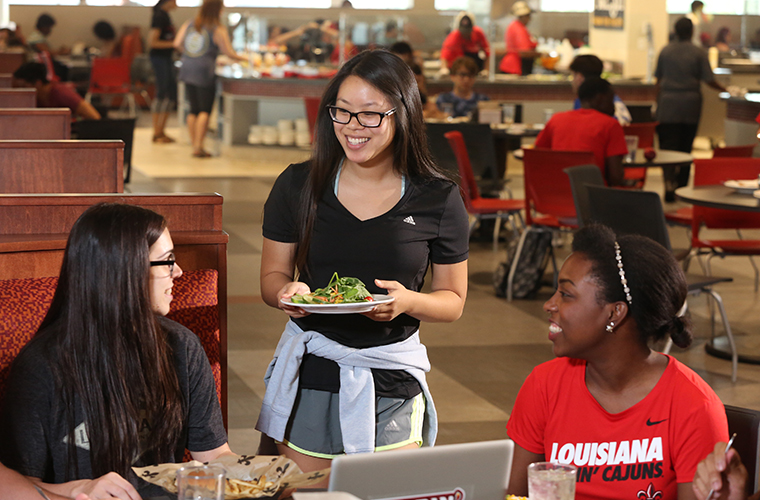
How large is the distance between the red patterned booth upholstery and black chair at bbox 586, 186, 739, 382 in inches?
90.1

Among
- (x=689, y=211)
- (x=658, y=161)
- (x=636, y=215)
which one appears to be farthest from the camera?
(x=658, y=161)

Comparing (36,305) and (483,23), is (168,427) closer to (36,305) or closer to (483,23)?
(36,305)

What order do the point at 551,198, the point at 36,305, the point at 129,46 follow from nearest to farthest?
1. the point at 36,305
2. the point at 551,198
3. the point at 129,46

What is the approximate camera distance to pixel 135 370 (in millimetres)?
1748

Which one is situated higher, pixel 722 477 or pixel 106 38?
pixel 106 38

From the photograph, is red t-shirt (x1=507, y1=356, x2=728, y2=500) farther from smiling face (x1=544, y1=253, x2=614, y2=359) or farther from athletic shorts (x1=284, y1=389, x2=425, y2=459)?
athletic shorts (x1=284, y1=389, x2=425, y2=459)

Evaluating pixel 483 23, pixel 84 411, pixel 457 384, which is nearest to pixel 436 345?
pixel 457 384

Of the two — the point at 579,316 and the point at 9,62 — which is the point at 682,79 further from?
the point at 579,316

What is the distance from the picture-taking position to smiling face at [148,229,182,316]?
178 centimetres

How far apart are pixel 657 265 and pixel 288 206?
77 cm

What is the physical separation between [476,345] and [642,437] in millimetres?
3070

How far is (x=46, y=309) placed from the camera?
2066 mm

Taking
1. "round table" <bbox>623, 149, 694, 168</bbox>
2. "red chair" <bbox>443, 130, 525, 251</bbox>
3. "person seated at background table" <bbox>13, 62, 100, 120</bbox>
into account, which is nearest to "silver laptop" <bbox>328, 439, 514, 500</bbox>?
"red chair" <bbox>443, 130, 525, 251</bbox>

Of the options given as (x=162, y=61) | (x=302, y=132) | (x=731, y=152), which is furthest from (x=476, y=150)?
(x=162, y=61)
